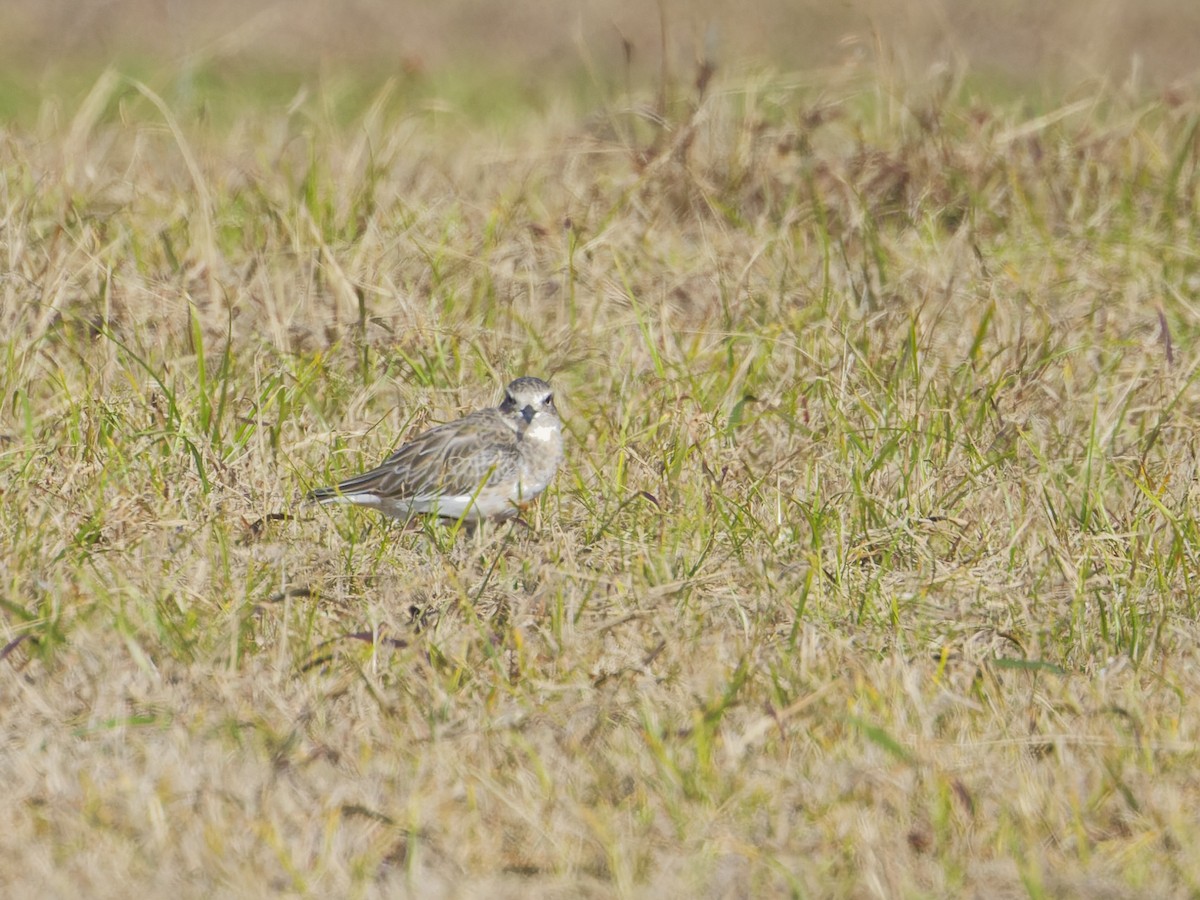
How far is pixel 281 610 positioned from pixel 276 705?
0.49 metres

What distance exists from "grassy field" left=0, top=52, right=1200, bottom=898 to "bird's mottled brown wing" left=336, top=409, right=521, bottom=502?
16cm

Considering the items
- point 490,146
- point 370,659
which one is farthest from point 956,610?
point 490,146

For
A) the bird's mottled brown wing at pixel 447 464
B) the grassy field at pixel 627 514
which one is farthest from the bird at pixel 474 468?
the grassy field at pixel 627 514

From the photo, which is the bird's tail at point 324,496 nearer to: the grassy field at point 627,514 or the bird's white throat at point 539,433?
the grassy field at point 627,514

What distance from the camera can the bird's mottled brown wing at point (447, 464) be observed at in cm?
535

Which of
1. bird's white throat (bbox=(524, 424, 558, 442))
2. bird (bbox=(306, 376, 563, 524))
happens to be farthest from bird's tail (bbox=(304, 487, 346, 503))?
bird's white throat (bbox=(524, 424, 558, 442))

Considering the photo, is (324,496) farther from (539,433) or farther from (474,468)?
(539,433)

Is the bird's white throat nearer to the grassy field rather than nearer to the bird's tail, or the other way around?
the grassy field

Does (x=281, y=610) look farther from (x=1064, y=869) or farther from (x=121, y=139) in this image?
(x=121, y=139)

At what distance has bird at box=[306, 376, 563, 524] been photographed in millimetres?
5344

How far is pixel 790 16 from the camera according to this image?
2122 centimetres

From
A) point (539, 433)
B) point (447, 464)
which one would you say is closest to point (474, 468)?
point (447, 464)

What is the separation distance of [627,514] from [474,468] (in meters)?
0.54

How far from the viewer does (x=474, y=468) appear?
5473mm
